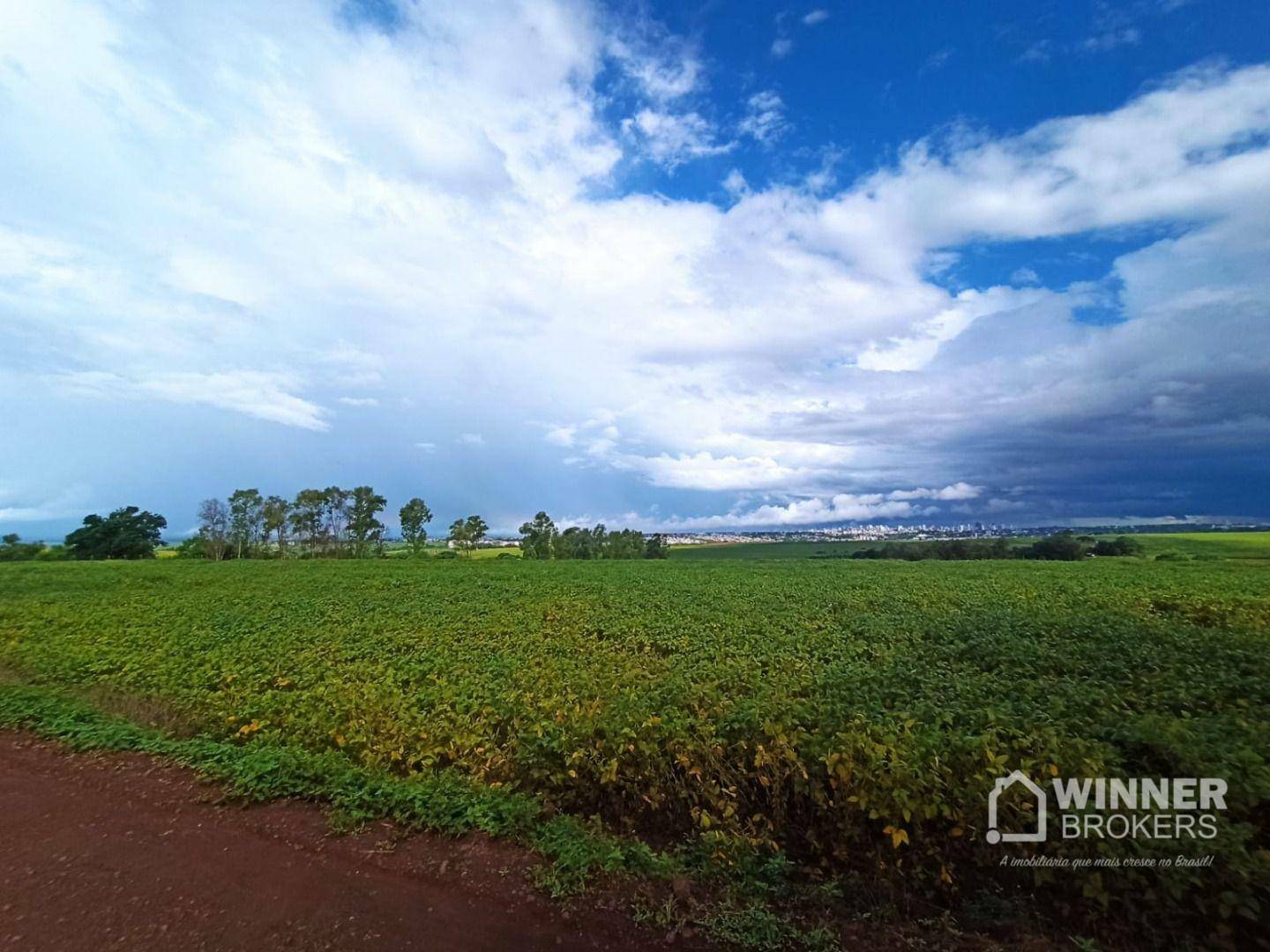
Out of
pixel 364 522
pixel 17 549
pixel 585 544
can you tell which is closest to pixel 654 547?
pixel 585 544

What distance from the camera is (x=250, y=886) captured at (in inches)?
171

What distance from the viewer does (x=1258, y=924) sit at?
3.40 metres

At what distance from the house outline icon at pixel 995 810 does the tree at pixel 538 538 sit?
7695 cm

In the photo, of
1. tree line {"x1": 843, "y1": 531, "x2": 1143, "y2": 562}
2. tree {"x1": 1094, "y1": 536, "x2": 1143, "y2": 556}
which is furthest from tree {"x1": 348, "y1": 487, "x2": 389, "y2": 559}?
tree {"x1": 1094, "y1": 536, "x2": 1143, "y2": 556}

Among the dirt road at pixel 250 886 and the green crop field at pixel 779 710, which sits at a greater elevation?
the green crop field at pixel 779 710

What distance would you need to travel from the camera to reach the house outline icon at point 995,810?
12.6ft

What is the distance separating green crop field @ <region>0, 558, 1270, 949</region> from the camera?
4.11 metres

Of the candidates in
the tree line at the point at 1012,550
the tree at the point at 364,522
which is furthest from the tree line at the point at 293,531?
the tree line at the point at 1012,550

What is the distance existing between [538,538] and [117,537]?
47480 millimetres

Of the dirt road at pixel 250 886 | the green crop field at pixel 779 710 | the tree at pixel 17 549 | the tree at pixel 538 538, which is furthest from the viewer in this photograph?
the tree at pixel 538 538

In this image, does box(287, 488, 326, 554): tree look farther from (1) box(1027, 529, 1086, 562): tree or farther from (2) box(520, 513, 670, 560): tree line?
(1) box(1027, 529, 1086, 562): tree

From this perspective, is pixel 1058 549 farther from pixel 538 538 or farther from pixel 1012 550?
pixel 538 538

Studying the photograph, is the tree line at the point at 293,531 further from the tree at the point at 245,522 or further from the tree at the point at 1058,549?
the tree at the point at 1058,549

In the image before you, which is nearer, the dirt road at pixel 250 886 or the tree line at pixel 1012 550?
the dirt road at pixel 250 886
